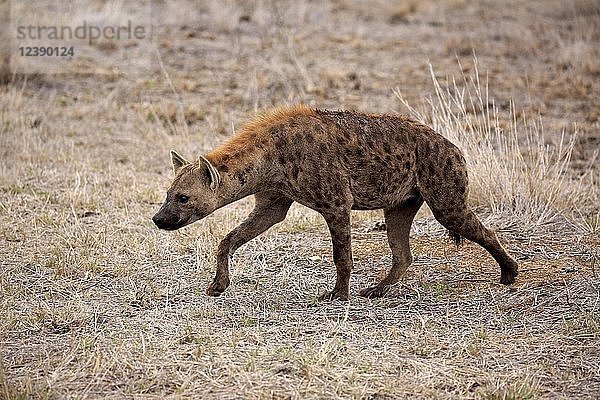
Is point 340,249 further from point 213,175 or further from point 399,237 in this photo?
point 213,175

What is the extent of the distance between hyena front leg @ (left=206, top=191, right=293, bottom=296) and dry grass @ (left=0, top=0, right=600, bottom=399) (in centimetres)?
14

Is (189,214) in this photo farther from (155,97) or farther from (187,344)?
(155,97)

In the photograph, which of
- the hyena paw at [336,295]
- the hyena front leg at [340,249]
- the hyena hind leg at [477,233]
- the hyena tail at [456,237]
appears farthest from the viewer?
the hyena tail at [456,237]

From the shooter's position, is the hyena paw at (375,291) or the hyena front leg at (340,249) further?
the hyena paw at (375,291)

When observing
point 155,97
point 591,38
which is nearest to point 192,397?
point 155,97

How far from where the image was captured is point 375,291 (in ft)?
23.4

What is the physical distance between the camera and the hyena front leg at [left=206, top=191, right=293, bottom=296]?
22.7 ft

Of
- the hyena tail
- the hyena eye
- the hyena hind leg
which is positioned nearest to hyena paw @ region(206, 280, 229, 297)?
the hyena eye

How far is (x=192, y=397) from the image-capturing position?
5.29 m

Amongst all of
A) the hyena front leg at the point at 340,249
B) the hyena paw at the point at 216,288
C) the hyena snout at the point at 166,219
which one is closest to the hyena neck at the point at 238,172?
the hyena snout at the point at 166,219

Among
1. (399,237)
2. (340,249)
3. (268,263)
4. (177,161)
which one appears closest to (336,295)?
(340,249)

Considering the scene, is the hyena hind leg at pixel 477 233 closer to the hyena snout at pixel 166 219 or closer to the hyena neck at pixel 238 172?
the hyena neck at pixel 238 172

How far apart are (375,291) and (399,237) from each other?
45 cm

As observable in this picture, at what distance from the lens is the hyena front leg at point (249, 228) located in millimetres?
6926
